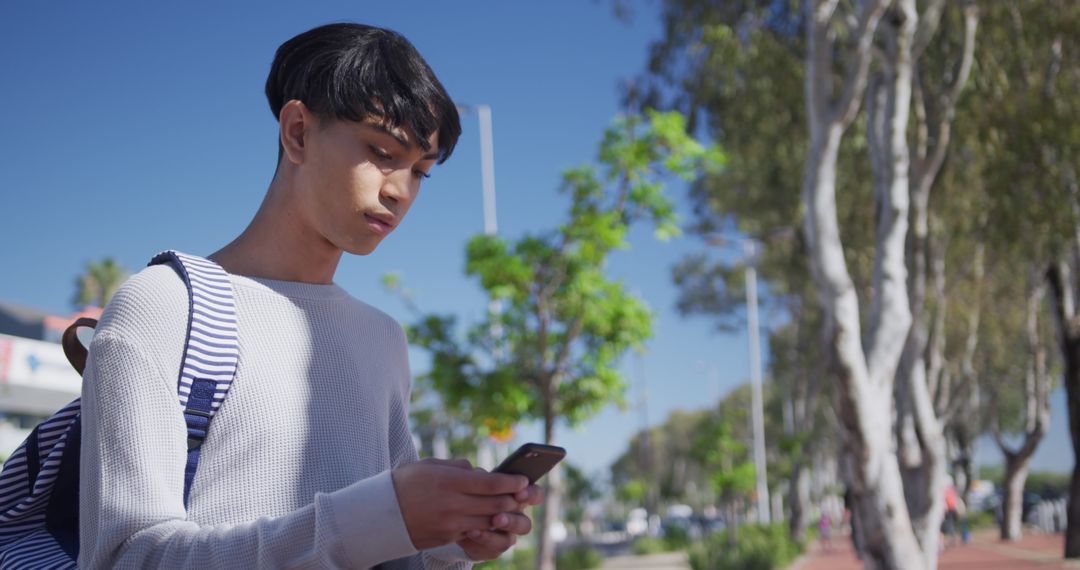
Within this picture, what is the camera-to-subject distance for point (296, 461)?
1433 mm

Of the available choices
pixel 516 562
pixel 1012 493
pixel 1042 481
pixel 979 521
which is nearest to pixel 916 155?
pixel 516 562

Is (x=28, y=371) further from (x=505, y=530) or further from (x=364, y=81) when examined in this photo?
(x=505, y=530)

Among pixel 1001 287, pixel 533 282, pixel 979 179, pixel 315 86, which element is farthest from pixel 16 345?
pixel 315 86

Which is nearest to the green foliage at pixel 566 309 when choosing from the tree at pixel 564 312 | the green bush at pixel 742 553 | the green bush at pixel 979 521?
the tree at pixel 564 312

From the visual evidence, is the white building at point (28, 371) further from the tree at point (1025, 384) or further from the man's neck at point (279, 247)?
the man's neck at point (279, 247)

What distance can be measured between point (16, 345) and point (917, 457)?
2169 cm

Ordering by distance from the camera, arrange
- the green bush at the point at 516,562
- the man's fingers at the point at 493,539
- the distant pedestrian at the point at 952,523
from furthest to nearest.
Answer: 1. the distant pedestrian at the point at 952,523
2. the green bush at the point at 516,562
3. the man's fingers at the point at 493,539

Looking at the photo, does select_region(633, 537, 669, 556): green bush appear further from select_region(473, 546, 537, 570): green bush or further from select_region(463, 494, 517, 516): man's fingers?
select_region(463, 494, 517, 516): man's fingers

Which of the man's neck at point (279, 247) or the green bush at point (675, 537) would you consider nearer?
the man's neck at point (279, 247)

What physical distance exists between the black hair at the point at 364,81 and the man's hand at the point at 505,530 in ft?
1.87

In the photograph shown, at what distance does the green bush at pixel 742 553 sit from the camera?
20078 mm

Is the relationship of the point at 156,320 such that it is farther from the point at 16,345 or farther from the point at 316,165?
the point at 16,345

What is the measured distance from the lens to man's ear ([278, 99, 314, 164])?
61.9 inches

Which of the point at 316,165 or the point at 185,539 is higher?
the point at 316,165
